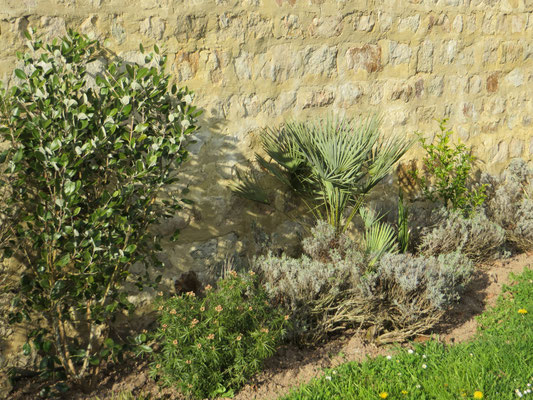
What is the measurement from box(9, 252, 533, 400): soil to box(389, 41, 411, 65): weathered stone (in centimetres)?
220

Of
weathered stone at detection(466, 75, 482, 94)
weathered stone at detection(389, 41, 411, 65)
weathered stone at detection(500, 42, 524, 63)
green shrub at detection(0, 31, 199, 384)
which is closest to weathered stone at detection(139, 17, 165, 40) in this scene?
green shrub at detection(0, 31, 199, 384)

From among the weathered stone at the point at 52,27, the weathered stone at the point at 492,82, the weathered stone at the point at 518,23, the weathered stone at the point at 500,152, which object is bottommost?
the weathered stone at the point at 500,152

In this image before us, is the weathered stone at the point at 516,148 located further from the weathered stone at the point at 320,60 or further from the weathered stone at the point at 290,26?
the weathered stone at the point at 290,26

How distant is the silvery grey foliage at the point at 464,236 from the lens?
15.0 feet

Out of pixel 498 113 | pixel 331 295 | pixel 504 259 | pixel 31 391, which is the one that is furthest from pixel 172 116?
pixel 498 113

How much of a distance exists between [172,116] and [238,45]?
1.01 metres

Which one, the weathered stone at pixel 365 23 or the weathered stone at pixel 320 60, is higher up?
the weathered stone at pixel 365 23

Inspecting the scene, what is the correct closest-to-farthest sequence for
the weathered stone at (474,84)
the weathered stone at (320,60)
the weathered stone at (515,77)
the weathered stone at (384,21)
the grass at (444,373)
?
the grass at (444,373), the weathered stone at (320,60), the weathered stone at (384,21), the weathered stone at (474,84), the weathered stone at (515,77)

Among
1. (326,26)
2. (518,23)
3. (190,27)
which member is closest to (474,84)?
(518,23)

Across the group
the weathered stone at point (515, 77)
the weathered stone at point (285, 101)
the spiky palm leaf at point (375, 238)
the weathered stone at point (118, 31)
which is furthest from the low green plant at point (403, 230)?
the weathered stone at point (118, 31)

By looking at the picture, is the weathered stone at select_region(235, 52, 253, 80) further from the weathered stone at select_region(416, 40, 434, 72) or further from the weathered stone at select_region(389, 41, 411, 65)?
the weathered stone at select_region(416, 40, 434, 72)

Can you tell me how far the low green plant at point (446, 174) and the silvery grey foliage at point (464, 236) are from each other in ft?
0.62

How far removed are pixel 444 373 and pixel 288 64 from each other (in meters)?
2.53

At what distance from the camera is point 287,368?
3.40 meters
